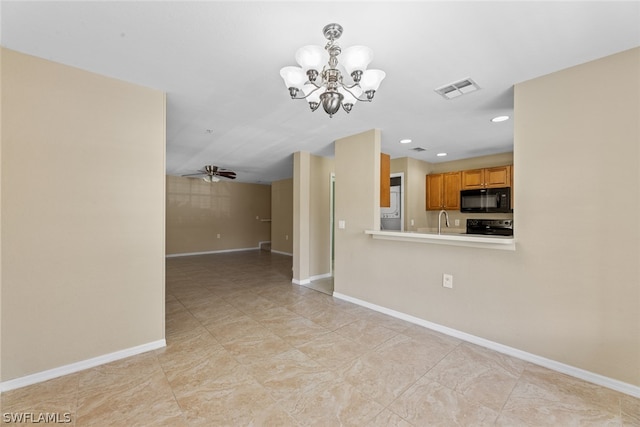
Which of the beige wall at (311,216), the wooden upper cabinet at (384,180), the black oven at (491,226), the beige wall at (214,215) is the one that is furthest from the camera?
the beige wall at (214,215)

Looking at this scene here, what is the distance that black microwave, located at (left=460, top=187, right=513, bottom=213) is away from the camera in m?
4.24

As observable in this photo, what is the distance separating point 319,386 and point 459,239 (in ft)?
5.76

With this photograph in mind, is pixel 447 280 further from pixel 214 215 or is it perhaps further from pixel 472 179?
pixel 214 215

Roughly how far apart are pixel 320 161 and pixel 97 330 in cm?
377

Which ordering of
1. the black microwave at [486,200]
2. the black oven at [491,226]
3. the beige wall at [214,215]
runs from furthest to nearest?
the beige wall at [214,215] < the black oven at [491,226] < the black microwave at [486,200]

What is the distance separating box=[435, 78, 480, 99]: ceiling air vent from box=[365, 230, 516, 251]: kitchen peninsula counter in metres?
1.30

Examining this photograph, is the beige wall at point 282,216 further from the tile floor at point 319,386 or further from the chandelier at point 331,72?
the chandelier at point 331,72

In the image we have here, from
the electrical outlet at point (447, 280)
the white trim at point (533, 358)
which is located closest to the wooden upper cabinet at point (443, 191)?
the electrical outlet at point (447, 280)

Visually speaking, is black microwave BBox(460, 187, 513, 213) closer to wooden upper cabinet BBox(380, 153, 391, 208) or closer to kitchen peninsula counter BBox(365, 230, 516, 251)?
wooden upper cabinet BBox(380, 153, 391, 208)

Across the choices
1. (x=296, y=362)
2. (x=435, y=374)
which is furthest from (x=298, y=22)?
(x=435, y=374)

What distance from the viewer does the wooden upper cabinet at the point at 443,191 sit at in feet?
16.1

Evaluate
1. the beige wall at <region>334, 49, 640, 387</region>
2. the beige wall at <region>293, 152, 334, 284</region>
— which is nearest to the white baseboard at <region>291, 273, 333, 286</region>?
the beige wall at <region>293, 152, 334, 284</region>

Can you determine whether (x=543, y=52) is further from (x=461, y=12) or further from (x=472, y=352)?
(x=472, y=352)

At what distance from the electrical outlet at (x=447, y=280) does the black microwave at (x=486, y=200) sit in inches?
92.1
